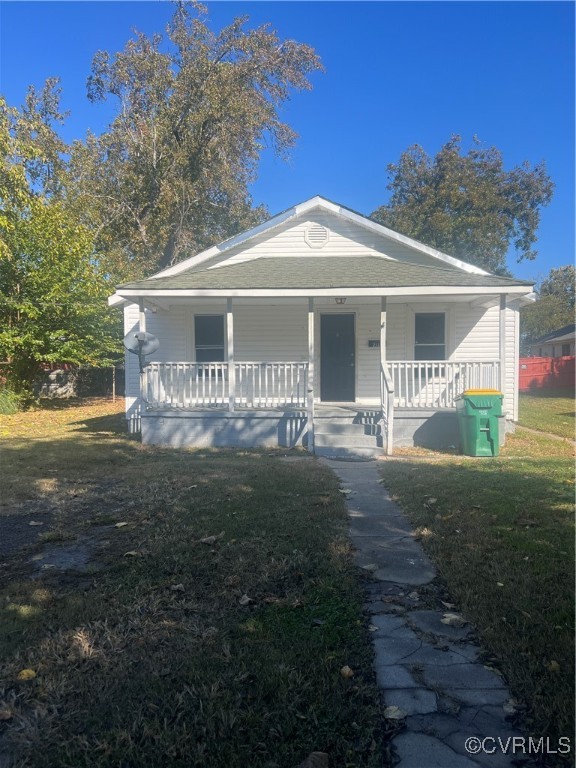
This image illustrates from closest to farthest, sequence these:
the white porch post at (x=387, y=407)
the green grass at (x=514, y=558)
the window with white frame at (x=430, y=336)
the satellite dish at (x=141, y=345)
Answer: the green grass at (x=514, y=558) < the white porch post at (x=387, y=407) < the satellite dish at (x=141, y=345) < the window with white frame at (x=430, y=336)

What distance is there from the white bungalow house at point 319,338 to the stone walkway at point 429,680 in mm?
6132

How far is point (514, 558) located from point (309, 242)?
1034 centimetres

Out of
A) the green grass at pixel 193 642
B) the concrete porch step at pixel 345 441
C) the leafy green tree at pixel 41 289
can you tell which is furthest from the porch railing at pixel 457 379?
the leafy green tree at pixel 41 289

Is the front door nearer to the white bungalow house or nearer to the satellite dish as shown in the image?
the white bungalow house

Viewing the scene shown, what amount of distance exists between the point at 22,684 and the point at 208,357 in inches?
432

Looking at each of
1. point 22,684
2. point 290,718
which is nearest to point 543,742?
point 290,718

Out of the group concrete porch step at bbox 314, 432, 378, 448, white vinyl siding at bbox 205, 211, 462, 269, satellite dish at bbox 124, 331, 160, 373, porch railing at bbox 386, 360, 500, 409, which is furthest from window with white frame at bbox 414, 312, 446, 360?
satellite dish at bbox 124, 331, 160, 373

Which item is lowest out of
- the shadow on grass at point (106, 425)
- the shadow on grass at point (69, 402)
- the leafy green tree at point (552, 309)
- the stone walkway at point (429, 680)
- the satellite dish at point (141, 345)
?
the stone walkway at point (429, 680)

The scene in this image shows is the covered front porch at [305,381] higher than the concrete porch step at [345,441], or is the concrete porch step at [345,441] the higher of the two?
the covered front porch at [305,381]

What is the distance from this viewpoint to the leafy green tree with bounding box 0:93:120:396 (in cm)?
1587

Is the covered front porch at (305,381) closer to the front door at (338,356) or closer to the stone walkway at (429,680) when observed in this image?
the front door at (338,356)

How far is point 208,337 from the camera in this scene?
13398 millimetres

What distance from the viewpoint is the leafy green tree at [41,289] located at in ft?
52.1

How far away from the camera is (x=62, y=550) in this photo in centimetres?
464
